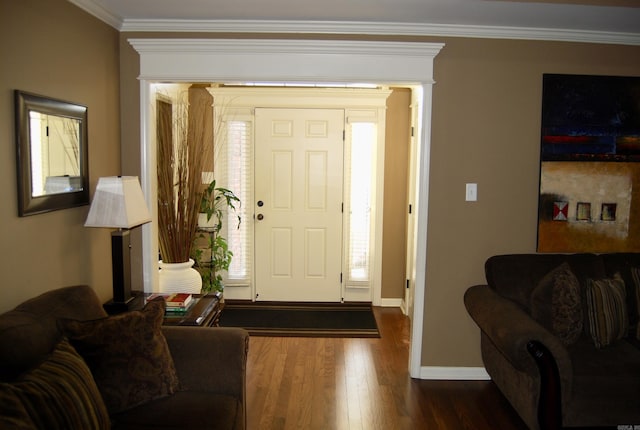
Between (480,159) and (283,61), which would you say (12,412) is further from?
(480,159)

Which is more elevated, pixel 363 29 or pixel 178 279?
pixel 363 29

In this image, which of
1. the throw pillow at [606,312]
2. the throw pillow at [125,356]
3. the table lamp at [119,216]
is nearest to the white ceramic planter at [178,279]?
the table lamp at [119,216]

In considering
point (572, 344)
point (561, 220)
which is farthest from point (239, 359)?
point (561, 220)

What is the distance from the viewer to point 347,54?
2.97 m

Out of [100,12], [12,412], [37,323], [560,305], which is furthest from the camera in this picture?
[100,12]

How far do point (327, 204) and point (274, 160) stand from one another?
67 cm

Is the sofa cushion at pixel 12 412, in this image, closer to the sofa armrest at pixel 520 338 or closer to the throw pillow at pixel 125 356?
the throw pillow at pixel 125 356

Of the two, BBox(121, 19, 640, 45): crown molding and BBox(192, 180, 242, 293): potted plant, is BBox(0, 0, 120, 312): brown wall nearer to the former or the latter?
BBox(121, 19, 640, 45): crown molding

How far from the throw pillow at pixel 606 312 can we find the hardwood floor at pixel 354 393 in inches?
25.9

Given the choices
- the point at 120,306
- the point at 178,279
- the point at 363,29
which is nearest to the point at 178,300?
the point at 120,306

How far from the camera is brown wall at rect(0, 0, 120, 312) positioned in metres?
1.99

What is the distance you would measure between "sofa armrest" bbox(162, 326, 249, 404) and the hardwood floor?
0.62 meters

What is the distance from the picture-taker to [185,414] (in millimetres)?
1844

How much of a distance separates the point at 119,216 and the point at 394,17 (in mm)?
1925
